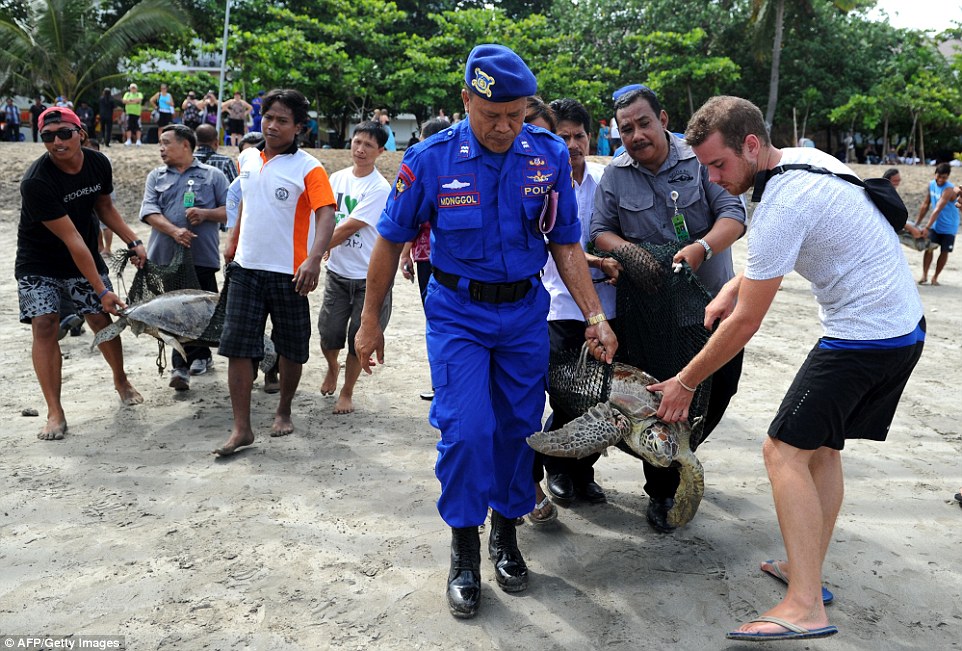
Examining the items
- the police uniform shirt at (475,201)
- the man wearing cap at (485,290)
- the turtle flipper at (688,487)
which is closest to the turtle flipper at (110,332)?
the man wearing cap at (485,290)

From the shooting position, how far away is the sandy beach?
111 inches

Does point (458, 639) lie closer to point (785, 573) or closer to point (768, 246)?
point (785, 573)

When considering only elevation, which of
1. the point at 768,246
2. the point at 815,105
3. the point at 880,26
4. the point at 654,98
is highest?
the point at 880,26

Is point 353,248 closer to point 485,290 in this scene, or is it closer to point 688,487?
point 485,290

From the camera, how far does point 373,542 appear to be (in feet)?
11.3

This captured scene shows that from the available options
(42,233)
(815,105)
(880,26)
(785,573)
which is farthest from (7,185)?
(880,26)

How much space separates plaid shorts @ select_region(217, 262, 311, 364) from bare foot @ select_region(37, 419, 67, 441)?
3.75 ft

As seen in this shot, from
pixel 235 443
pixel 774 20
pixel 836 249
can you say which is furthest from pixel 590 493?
pixel 774 20

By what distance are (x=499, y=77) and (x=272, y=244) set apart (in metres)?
2.13

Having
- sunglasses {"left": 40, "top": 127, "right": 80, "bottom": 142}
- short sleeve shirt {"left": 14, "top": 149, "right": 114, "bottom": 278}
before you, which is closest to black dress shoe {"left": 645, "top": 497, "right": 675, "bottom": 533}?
short sleeve shirt {"left": 14, "top": 149, "right": 114, "bottom": 278}

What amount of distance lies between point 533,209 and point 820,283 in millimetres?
1053

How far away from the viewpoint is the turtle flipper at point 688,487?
3088mm

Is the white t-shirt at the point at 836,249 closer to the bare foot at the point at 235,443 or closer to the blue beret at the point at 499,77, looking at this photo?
the blue beret at the point at 499,77

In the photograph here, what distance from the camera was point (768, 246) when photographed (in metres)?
2.57
